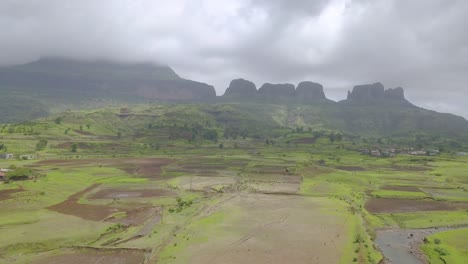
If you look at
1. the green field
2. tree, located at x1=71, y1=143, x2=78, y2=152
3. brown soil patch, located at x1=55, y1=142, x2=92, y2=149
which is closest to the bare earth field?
the green field

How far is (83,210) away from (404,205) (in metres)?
63.9

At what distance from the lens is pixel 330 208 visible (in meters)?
71.4

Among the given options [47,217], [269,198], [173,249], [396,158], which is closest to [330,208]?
[269,198]

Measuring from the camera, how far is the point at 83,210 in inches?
2645

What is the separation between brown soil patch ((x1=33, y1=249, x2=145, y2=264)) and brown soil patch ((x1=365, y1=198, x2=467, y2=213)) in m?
48.5

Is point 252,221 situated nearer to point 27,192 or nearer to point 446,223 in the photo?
point 446,223

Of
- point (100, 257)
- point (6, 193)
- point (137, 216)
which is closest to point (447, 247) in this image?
point (100, 257)

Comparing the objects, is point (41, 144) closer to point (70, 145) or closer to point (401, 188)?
point (70, 145)

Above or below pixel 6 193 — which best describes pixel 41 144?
above

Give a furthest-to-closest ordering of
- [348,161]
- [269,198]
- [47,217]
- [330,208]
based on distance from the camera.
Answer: [348,161] → [269,198] → [330,208] → [47,217]

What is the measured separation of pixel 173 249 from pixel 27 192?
4245 centimetres

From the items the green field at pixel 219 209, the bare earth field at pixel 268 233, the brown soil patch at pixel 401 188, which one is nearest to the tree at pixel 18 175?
the green field at pixel 219 209

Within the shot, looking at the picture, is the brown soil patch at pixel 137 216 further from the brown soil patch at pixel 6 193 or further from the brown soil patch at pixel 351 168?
the brown soil patch at pixel 351 168

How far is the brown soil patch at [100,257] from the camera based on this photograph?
42.8m
